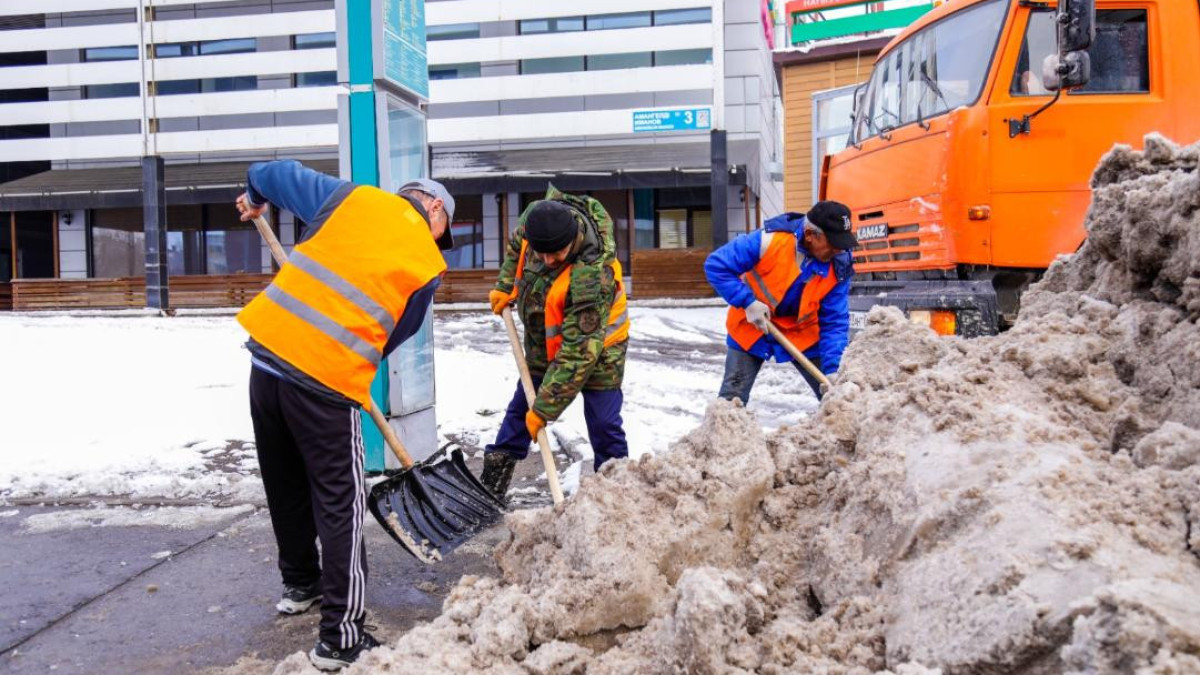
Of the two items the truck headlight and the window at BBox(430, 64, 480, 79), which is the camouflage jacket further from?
the window at BBox(430, 64, 480, 79)

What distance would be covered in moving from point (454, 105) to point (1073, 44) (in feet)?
55.5

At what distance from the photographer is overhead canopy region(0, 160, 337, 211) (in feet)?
67.0

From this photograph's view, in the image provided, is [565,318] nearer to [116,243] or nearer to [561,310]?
[561,310]

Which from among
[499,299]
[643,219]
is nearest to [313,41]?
[643,219]

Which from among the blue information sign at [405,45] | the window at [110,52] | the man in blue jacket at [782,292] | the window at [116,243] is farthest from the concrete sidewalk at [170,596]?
the window at [116,243]

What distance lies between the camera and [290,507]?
318cm

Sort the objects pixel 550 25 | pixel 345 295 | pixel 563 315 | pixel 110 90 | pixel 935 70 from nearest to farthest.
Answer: pixel 345 295 → pixel 563 315 → pixel 935 70 → pixel 550 25 → pixel 110 90

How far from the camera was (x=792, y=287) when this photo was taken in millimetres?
4691

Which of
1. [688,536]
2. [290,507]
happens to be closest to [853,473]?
[688,536]

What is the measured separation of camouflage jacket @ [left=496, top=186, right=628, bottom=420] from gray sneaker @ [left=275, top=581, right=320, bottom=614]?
1129mm

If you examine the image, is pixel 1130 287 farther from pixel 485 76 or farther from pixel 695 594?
pixel 485 76

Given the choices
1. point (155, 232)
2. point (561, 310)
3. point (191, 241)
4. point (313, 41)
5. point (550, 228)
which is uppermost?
point (313, 41)

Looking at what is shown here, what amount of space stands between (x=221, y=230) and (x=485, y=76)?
→ 812 cm

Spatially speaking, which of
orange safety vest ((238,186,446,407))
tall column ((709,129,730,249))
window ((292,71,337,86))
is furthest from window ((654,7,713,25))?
orange safety vest ((238,186,446,407))
